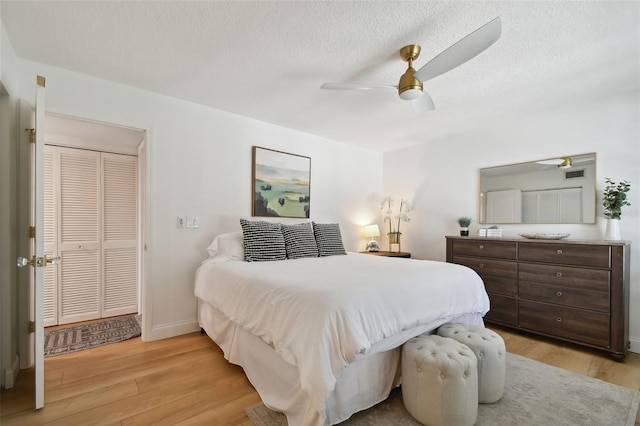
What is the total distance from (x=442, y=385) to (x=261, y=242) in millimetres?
1953

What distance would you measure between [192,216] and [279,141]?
1.47 metres

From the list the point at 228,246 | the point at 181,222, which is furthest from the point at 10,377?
the point at 228,246

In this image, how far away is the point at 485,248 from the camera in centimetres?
327

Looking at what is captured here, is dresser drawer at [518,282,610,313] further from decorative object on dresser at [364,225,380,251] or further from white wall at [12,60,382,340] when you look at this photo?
white wall at [12,60,382,340]

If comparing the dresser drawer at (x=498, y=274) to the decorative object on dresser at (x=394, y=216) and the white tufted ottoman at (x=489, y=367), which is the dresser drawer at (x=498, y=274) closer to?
the decorative object on dresser at (x=394, y=216)

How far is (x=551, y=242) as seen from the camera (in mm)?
2791

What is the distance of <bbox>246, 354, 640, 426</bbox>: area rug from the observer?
5.43ft

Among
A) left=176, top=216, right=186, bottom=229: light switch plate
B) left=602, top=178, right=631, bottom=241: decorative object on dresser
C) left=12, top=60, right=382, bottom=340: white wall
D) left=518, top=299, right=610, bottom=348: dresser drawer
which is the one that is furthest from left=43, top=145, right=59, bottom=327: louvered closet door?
left=602, top=178, right=631, bottom=241: decorative object on dresser

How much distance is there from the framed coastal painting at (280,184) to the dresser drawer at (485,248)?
200 cm

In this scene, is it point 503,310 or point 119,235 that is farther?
point 119,235

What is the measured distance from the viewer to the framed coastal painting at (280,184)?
3.52 m

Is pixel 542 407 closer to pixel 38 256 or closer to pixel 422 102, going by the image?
pixel 422 102

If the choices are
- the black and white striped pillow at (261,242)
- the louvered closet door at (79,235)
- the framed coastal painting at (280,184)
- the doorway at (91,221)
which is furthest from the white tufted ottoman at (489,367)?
the louvered closet door at (79,235)

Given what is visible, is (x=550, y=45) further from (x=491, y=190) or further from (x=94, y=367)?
(x=94, y=367)
